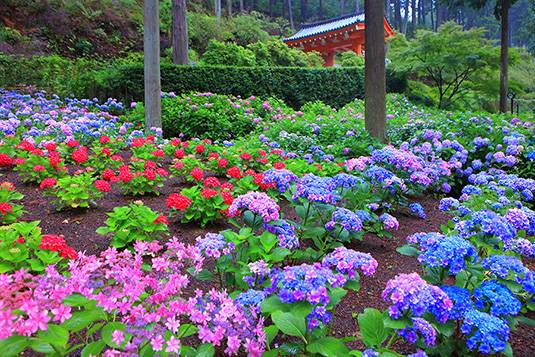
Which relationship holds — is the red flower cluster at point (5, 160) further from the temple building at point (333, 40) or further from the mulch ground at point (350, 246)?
the temple building at point (333, 40)

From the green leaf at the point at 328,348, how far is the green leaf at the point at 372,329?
10cm

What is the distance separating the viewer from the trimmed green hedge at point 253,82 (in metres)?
9.92

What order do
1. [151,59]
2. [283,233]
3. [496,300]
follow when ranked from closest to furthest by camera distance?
[496,300]
[283,233]
[151,59]

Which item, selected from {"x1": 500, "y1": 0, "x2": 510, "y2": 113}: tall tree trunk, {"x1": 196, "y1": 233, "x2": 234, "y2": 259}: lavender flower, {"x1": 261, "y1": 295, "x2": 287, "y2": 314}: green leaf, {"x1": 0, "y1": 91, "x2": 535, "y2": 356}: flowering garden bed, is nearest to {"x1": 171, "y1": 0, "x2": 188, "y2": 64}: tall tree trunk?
{"x1": 0, "y1": 91, "x2": 535, "y2": 356}: flowering garden bed

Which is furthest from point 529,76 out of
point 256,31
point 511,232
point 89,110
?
point 511,232

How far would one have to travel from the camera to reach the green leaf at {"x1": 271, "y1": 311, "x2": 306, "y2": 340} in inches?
58.5

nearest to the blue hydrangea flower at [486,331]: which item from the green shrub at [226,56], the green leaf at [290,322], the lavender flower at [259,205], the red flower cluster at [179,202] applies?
the green leaf at [290,322]

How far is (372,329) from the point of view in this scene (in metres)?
1.61

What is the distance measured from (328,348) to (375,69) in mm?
4908

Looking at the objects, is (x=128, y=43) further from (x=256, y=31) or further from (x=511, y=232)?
(x=511, y=232)

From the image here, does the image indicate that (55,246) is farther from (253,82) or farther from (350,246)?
(253,82)

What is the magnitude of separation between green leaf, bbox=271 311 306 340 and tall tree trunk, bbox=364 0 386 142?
4.86m

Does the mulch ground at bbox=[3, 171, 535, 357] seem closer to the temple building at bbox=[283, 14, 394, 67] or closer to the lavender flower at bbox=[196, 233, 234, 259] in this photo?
the lavender flower at bbox=[196, 233, 234, 259]

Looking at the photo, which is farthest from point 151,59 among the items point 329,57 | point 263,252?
point 329,57
